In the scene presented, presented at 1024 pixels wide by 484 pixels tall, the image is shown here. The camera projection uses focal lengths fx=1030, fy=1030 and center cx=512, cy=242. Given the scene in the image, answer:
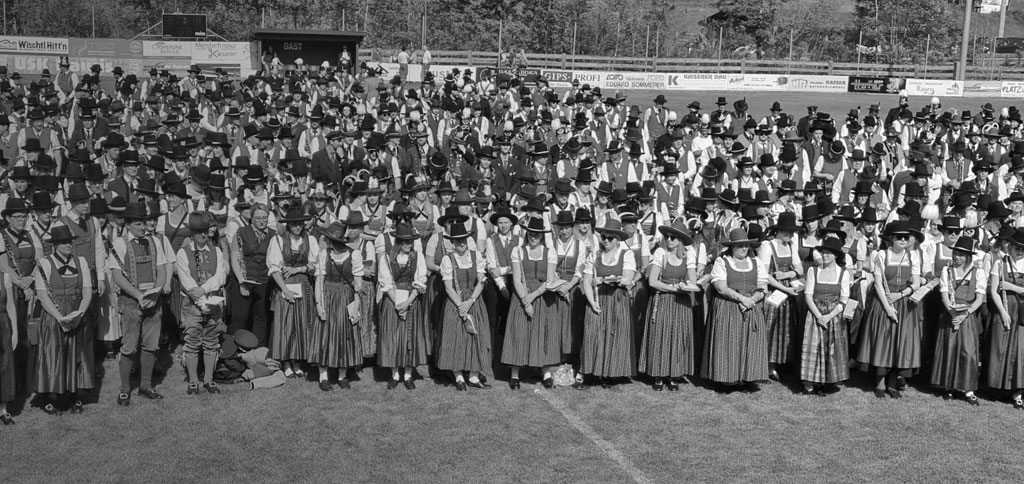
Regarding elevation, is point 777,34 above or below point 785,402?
above

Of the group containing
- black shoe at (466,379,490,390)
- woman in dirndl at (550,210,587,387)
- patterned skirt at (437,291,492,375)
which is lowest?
black shoe at (466,379,490,390)

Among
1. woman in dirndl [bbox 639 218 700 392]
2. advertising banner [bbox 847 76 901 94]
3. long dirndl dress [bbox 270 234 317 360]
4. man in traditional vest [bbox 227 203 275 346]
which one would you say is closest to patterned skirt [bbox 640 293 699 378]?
woman in dirndl [bbox 639 218 700 392]

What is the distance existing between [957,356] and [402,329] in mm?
5469

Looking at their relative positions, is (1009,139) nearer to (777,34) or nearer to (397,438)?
(397,438)

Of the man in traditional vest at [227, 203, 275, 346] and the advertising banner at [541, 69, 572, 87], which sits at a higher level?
the advertising banner at [541, 69, 572, 87]

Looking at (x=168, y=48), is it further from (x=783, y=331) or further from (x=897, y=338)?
(x=897, y=338)

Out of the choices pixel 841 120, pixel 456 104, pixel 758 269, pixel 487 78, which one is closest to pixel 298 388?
pixel 758 269

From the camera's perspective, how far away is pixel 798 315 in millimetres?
10578

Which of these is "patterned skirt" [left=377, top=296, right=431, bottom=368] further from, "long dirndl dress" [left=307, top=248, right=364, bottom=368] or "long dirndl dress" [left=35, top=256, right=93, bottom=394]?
"long dirndl dress" [left=35, top=256, right=93, bottom=394]

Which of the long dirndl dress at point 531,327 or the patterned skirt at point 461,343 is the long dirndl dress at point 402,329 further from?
the long dirndl dress at point 531,327

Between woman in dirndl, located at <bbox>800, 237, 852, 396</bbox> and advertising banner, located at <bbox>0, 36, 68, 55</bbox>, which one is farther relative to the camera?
advertising banner, located at <bbox>0, 36, 68, 55</bbox>

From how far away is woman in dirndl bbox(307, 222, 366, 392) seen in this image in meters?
10.1

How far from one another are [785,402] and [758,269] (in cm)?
134

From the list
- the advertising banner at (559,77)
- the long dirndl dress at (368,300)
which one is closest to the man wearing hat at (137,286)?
the long dirndl dress at (368,300)
